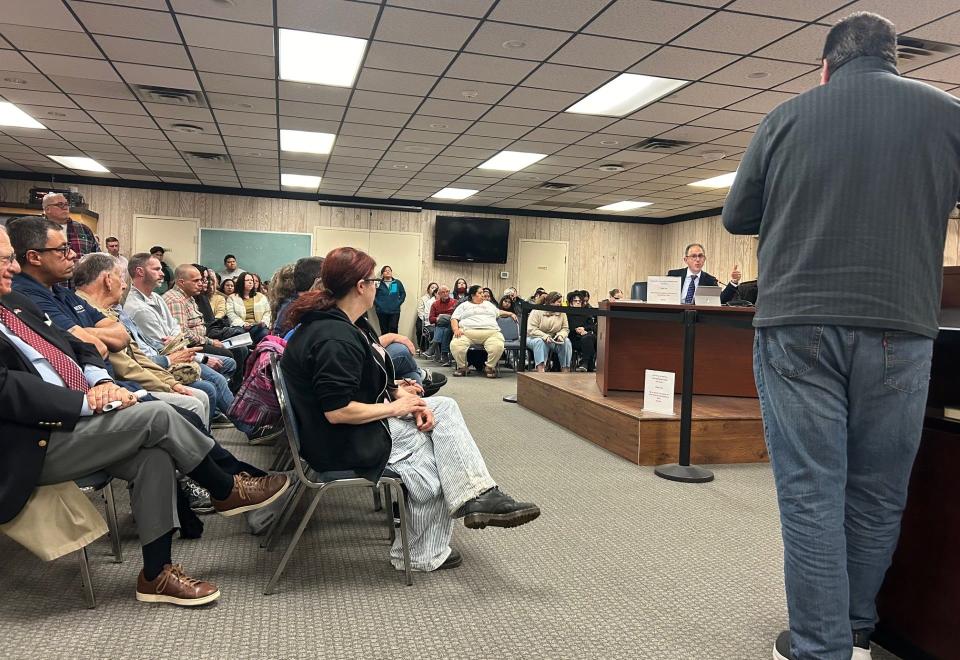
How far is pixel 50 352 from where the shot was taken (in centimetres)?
198

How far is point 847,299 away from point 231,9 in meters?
4.10

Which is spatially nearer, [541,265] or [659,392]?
[659,392]

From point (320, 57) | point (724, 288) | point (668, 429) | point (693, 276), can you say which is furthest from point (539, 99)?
point (668, 429)

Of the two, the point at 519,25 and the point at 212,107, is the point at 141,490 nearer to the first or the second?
the point at 519,25

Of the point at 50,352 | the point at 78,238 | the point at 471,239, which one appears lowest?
the point at 50,352

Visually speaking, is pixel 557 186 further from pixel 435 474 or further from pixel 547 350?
pixel 435 474

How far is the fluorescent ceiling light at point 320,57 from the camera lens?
15.3ft

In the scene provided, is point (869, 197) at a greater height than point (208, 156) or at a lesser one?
lesser

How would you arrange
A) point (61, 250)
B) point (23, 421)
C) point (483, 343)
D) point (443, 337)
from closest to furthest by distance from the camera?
point (23, 421)
point (61, 250)
point (483, 343)
point (443, 337)

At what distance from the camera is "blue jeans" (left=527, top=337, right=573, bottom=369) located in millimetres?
8039

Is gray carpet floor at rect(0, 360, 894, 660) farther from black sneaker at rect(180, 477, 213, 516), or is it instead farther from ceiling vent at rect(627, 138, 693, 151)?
ceiling vent at rect(627, 138, 693, 151)

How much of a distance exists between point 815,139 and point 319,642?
1.69 metres

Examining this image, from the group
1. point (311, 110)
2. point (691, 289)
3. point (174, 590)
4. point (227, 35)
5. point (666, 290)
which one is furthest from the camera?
point (311, 110)

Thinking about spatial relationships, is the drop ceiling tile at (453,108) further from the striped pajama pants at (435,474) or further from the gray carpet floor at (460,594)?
the striped pajama pants at (435,474)
